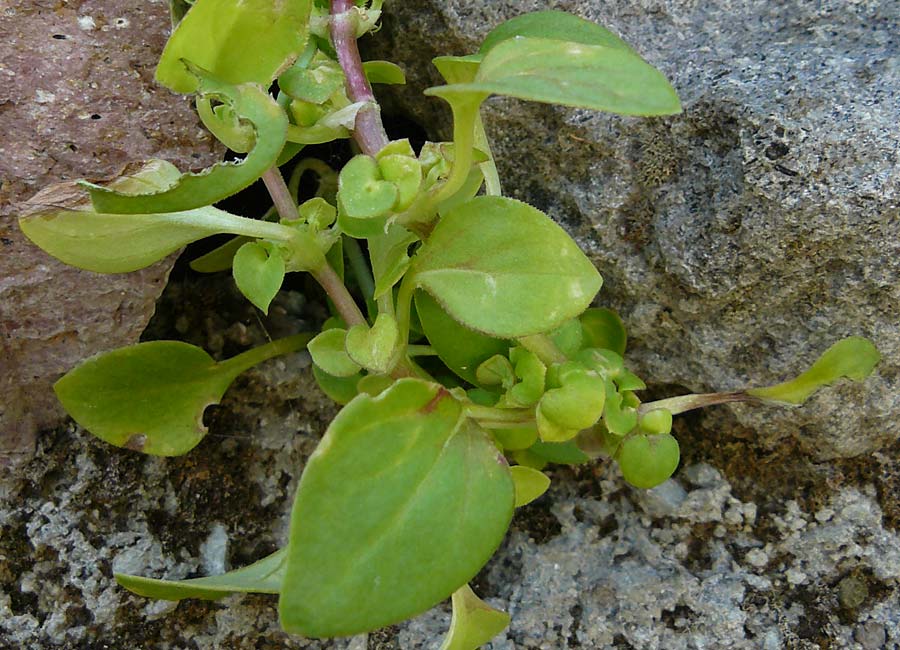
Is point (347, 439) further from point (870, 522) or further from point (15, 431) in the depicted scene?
point (870, 522)

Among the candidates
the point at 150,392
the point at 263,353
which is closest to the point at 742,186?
the point at 263,353

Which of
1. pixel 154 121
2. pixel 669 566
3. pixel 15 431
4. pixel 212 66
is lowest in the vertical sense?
pixel 669 566

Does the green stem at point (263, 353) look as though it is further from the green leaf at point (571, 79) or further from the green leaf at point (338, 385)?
the green leaf at point (571, 79)

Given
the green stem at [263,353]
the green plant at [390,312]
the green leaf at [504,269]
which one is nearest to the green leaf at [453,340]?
the green plant at [390,312]

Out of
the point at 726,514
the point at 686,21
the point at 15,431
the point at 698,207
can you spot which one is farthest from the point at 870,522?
the point at 15,431

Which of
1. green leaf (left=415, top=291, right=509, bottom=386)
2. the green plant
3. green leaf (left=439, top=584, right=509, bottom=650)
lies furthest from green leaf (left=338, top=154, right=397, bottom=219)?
green leaf (left=439, top=584, right=509, bottom=650)

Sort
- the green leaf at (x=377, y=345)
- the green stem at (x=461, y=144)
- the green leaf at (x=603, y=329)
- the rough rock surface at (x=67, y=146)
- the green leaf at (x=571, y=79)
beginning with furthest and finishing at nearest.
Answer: the green leaf at (x=603, y=329)
the rough rock surface at (x=67, y=146)
the green leaf at (x=377, y=345)
the green stem at (x=461, y=144)
the green leaf at (x=571, y=79)

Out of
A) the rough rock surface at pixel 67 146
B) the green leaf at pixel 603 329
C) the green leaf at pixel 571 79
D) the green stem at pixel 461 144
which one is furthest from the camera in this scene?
the green leaf at pixel 603 329

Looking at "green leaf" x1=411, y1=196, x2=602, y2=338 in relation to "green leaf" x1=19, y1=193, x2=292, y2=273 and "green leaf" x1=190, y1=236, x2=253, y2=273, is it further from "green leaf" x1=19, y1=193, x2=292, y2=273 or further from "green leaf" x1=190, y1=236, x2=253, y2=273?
"green leaf" x1=190, y1=236, x2=253, y2=273
